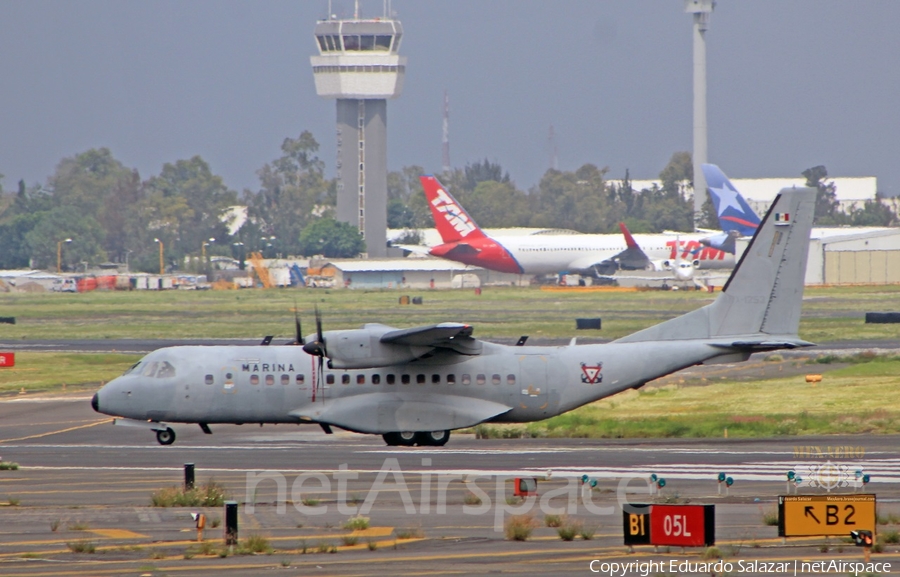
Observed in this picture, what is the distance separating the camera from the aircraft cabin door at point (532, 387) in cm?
2536

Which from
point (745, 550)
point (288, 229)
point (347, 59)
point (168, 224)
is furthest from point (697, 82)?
point (745, 550)

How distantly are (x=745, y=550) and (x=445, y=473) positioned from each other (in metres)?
7.84

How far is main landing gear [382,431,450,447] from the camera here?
2525 centimetres

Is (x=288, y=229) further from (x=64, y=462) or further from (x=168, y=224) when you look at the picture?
(x=64, y=462)

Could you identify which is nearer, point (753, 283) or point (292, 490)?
point (292, 490)

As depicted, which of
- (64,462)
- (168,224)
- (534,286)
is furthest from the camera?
(168,224)

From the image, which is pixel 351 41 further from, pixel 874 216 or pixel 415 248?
pixel 874 216

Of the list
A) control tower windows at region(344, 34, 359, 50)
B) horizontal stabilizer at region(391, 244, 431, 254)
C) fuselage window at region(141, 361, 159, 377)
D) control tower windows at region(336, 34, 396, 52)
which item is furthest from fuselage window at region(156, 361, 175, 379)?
control tower windows at region(344, 34, 359, 50)

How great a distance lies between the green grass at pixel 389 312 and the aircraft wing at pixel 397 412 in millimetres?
30425

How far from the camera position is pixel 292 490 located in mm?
19453

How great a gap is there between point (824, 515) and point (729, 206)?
285 ft

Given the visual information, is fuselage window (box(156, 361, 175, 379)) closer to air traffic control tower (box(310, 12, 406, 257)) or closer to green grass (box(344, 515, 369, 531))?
green grass (box(344, 515, 369, 531))

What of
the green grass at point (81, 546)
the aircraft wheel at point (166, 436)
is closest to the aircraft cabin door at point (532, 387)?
the aircraft wheel at point (166, 436)

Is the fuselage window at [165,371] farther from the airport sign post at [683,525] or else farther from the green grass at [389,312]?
the green grass at [389,312]
